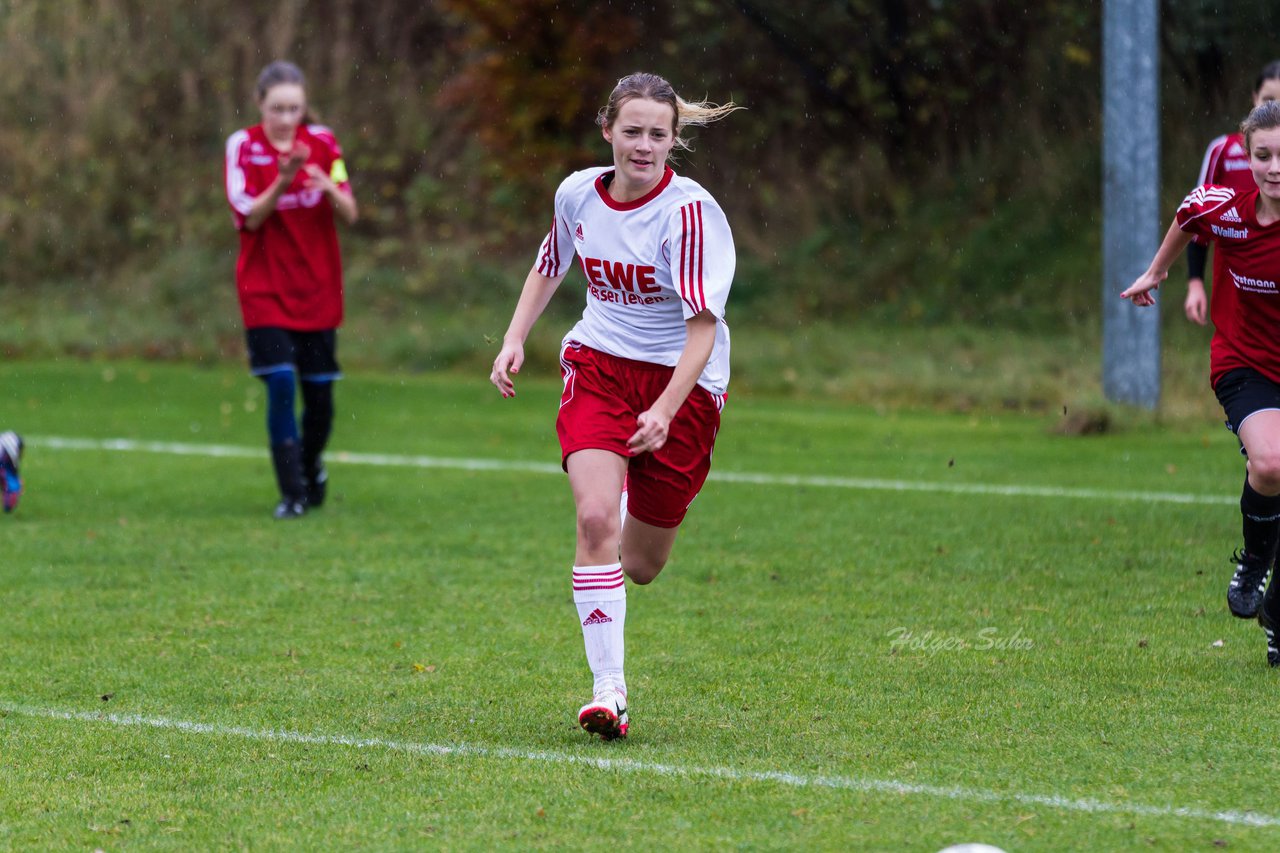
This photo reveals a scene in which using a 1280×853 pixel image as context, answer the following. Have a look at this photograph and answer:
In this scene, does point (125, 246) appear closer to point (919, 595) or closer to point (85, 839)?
point (919, 595)

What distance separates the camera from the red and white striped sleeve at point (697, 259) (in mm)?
5184

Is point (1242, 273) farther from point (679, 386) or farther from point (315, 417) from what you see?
point (315, 417)

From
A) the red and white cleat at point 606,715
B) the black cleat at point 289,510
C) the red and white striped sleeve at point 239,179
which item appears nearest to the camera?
the red and white cleat at point 606,715

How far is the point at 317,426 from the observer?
10000mm

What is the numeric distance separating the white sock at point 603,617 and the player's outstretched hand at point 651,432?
0.39 meters

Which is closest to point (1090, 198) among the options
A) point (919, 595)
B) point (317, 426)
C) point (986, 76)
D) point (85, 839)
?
point (986, 76)

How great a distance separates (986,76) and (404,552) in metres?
13.2

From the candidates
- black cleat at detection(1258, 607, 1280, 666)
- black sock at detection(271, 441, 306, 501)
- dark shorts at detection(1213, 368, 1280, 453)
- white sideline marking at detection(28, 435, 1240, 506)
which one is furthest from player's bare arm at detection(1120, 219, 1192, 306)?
black sock at detection(271, 441, 306, 501)

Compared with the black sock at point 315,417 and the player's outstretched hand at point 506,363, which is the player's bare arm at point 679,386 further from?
the black sock at point 315,417

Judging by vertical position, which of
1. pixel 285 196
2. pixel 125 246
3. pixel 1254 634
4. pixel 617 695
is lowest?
pixel 125 246

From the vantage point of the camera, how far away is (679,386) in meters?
5.11

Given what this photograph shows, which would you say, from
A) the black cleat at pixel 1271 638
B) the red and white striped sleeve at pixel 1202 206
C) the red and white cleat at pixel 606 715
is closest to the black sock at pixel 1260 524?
the black cleat at pixel 1271 638

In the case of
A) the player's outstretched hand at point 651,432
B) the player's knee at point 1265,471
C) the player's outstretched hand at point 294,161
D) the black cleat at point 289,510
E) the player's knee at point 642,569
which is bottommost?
the black cleat at point 289,510

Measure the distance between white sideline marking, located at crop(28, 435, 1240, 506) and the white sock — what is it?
544cm
